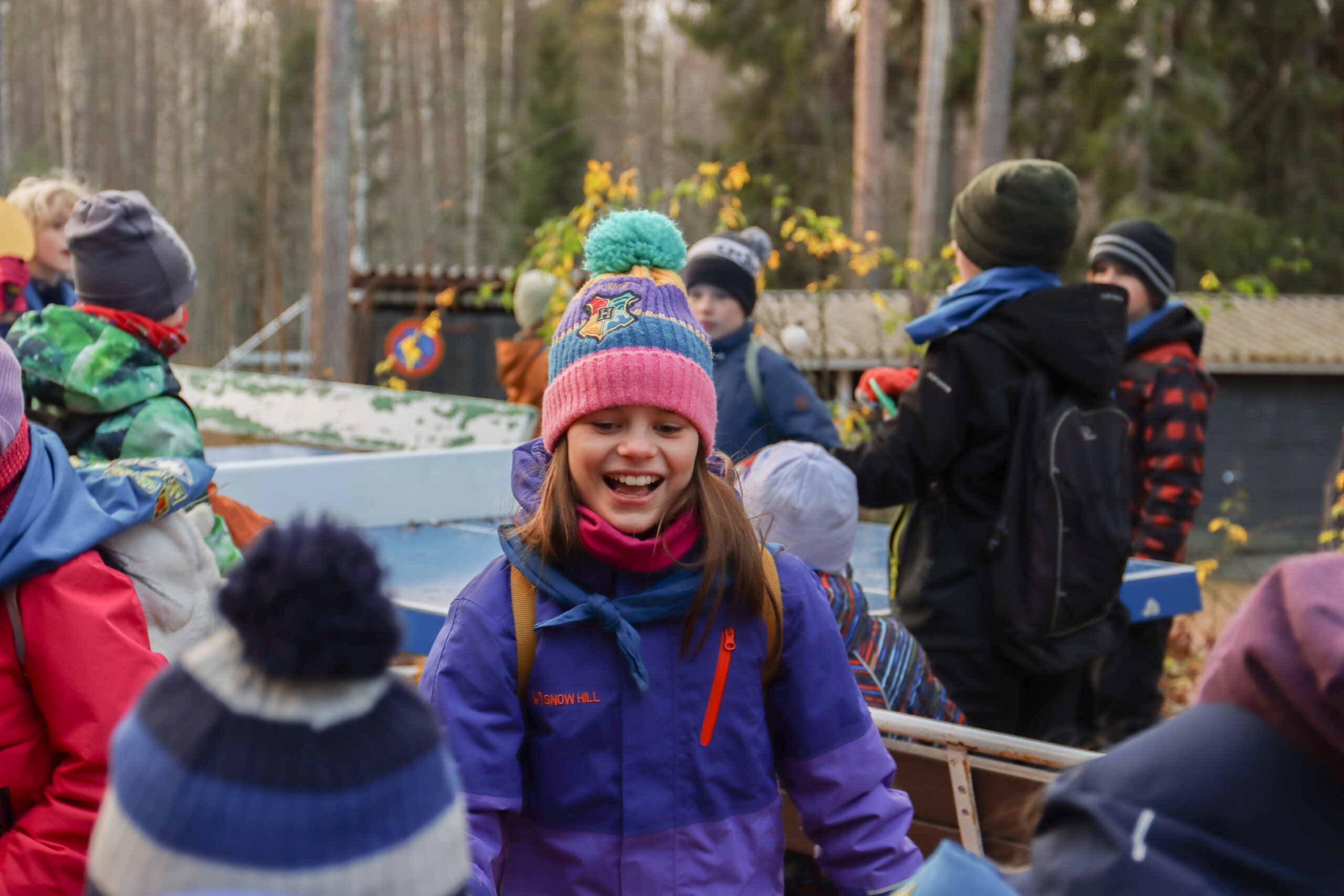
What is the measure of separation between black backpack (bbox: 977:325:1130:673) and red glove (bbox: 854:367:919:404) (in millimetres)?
326

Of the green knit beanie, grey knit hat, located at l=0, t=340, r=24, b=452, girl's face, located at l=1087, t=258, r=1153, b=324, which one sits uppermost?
the green knit beanie

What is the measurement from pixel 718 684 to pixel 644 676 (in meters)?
0.13

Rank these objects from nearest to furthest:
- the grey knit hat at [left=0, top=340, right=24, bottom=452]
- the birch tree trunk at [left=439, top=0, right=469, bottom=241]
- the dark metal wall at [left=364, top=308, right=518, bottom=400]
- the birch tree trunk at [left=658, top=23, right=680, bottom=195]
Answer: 1. the grey knit hat at [left=0, top=340, right=24, bottom=452]
2. the dark metal wall at [left=364, top=308, right=518, bottom=400]
3. the birch tree trunk at [left=658, top=23, right=680, bottom=195]
4. the birch tree trunk at [left=439, top=0, right=469, bottom=241]

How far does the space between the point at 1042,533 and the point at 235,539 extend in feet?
6.79

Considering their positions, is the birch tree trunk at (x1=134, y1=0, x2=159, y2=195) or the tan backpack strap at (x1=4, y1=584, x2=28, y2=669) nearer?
the tan backpack strap at (x1=4, y1=584, x2=28, y2=669)

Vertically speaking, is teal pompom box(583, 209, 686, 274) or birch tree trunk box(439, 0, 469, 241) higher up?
birch tree trunk box(439, 0, 469, 241)

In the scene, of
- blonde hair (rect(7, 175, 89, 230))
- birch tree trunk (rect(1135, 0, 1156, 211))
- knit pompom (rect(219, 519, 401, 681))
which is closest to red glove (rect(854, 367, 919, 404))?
knit pompom (rect(219, 519, 401, 681))

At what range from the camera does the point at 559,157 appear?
24828 mm

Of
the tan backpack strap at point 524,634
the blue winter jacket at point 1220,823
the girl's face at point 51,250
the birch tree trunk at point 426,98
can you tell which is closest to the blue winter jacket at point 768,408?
the tan backpack strap at point 524,634

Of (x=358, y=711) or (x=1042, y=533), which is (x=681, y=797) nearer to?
(x=358, y=711)

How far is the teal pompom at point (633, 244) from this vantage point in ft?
6.23

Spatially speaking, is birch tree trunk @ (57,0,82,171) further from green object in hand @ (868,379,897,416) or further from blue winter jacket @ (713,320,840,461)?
green object in hand @ (868,379,897,416)

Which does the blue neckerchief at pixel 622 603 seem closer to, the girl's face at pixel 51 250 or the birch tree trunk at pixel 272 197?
the girl's face at pixel 51 250

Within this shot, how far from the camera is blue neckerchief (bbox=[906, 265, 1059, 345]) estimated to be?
3023mm
